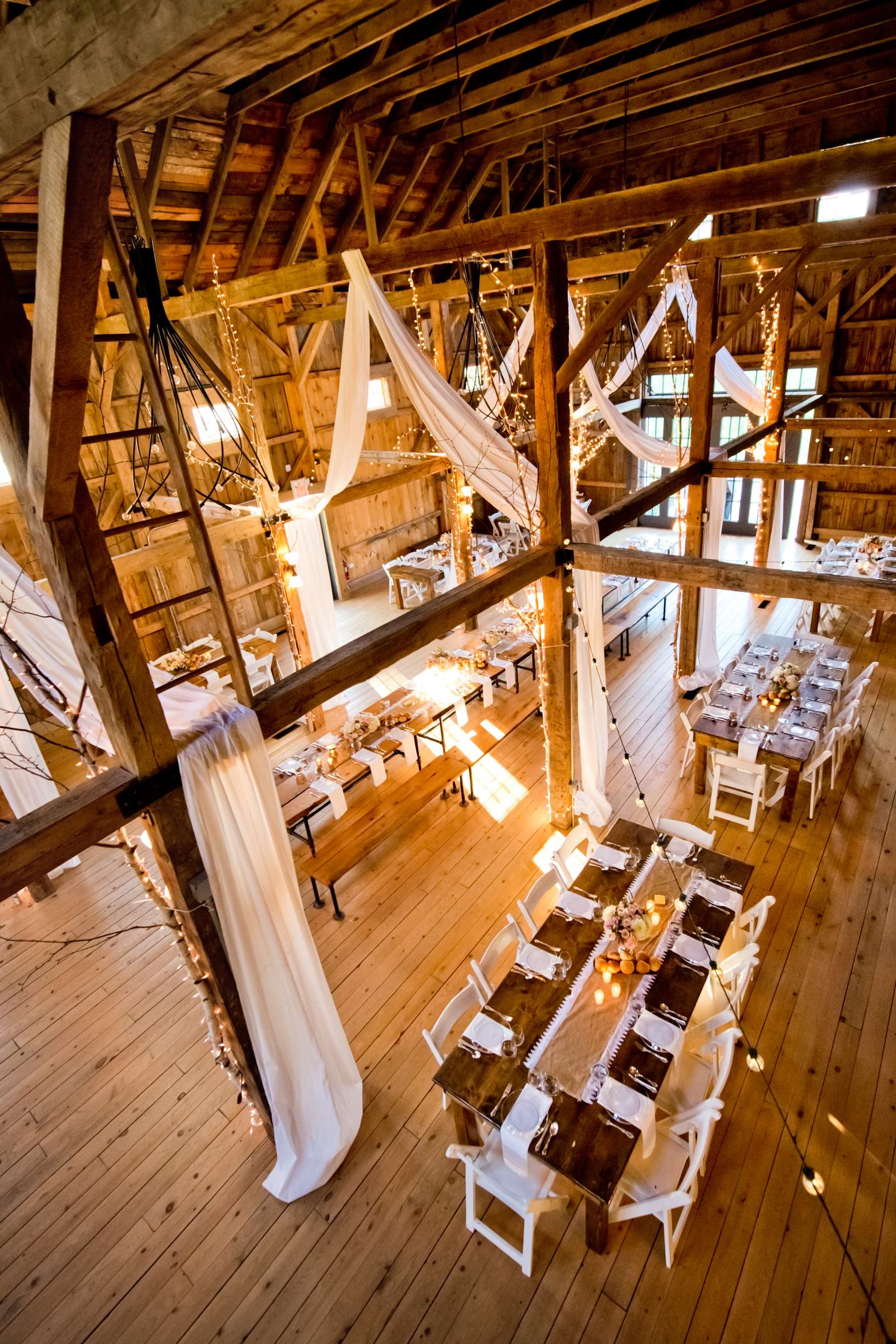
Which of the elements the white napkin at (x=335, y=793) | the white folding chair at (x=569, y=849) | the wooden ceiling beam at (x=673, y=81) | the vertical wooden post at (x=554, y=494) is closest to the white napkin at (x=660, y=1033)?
the white folding chair at (x=569, y=849)

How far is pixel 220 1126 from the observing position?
13.3 feet

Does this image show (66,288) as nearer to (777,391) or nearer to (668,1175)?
(668,1175)

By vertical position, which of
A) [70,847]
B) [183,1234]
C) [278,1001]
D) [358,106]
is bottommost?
[183,1234]

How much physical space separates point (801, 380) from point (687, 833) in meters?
10.5

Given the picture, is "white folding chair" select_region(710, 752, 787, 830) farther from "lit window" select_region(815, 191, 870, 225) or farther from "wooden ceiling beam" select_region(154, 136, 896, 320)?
"lit window" select_region(815, 191, 870, 225)

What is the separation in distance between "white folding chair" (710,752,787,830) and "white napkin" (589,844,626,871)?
161 cm

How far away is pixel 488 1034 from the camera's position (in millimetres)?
3504

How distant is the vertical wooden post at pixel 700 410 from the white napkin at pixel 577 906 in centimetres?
427

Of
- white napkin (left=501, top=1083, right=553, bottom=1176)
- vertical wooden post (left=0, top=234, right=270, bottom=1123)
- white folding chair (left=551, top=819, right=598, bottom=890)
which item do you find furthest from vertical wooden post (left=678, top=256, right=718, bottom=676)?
vertical wooden post (left=0, top=234, right=270, bottom=1123)

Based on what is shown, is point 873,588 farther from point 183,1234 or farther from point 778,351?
point 778,351

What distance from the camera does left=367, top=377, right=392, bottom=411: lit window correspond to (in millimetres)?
11703

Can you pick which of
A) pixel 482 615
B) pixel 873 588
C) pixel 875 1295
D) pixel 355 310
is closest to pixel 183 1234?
pixel 875 1295

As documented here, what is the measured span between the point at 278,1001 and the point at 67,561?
2.41 meters

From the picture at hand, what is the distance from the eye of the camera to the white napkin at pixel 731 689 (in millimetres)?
6469
